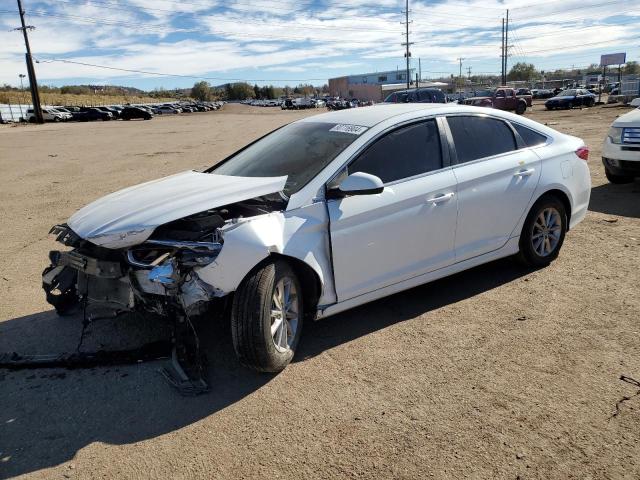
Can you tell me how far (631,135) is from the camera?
8.28 meters

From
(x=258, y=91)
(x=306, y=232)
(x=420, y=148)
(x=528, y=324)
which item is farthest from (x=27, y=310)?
(x=258, y=91)

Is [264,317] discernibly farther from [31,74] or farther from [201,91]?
[201,91]

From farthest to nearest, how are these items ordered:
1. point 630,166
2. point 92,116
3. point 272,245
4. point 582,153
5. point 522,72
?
point 522,72 → point 92,116 → point 630,166 → point 582,153 → point 272,245

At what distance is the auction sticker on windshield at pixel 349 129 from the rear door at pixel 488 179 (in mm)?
874

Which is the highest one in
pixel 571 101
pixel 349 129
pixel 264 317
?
pixel 349 129

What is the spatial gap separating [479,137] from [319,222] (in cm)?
196

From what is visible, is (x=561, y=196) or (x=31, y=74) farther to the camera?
(x=31, y=74)

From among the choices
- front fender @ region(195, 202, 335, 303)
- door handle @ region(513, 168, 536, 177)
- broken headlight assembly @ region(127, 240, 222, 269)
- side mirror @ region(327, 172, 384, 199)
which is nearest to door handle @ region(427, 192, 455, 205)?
side mirror @ region(327, 172, 384, 199)

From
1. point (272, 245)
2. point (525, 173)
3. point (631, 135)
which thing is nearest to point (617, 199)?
point (631, 135)

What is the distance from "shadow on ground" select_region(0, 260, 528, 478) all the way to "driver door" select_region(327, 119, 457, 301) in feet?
1.60

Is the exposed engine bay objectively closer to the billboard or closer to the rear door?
the rear door

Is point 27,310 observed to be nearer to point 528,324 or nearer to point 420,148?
point 420,148

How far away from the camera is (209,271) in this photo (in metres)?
3.28

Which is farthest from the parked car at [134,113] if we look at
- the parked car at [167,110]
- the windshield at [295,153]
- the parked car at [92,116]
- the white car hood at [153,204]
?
the white car hood at [153,204]
